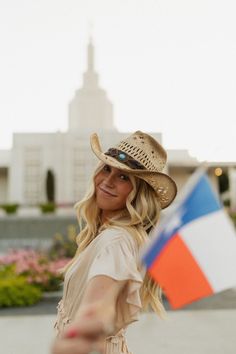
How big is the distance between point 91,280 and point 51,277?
680cm

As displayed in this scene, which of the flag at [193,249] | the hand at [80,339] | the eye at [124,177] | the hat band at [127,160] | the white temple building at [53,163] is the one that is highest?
the hat band at [127,160]

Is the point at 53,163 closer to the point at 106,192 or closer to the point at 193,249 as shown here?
the point at 106,192

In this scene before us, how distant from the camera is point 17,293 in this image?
6961mm

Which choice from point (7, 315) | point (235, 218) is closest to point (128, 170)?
point (7, 315)

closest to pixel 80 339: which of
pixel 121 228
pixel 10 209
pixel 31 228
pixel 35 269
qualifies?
pixel 121 228

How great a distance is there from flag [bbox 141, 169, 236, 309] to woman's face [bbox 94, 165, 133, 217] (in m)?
0.45

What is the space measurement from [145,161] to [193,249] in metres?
0.49

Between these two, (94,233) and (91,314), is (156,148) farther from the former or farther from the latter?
(91,314)

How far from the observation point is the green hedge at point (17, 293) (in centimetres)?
689

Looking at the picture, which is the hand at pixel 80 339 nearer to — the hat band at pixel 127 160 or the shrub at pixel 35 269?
the hat band at pixel 127 160

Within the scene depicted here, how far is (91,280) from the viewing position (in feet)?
3.87

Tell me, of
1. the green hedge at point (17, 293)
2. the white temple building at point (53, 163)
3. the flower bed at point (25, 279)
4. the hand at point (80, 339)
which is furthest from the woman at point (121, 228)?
the white temple building at point (53, 163)

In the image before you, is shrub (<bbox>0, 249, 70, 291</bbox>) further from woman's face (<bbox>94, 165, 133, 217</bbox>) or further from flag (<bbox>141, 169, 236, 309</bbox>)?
flag (<bbox>141, 169, 236, 309</bbox>)

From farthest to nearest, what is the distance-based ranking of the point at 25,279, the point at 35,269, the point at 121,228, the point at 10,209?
1. the point at 10,209
2. the point at 35,269
3. the point at 25,279
4. the point at 121,228
